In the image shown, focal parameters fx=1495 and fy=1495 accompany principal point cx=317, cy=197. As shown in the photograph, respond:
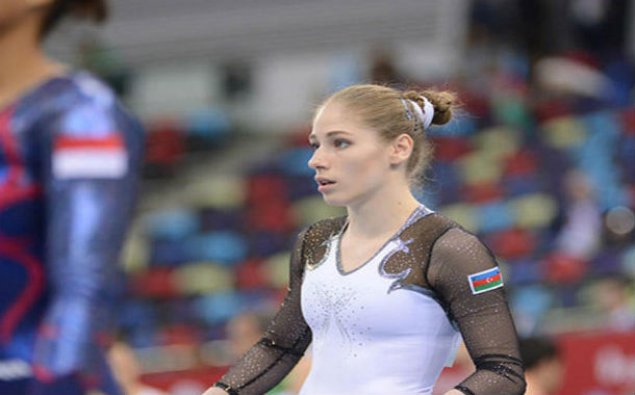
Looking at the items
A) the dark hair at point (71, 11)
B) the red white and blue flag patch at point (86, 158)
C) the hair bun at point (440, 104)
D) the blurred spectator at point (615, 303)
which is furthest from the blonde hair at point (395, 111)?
the blurred spectator at point (615, 303)

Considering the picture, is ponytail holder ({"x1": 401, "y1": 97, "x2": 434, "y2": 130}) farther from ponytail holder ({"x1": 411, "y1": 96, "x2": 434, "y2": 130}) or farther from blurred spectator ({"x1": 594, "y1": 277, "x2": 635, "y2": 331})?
blurred spectator ({"x1": 594, "y1": 277, "x2": 635, "y2": 331})

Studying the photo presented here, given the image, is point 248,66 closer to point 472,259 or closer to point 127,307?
point 127,307

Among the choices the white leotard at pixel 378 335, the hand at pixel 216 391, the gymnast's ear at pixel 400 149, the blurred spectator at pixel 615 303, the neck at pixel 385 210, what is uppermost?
the gymnast's ear at pixel 400 149

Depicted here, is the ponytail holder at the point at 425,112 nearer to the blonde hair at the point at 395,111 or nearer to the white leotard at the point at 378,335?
the blonde hair at the point at 395,111

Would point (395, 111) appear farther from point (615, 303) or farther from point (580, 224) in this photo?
point (580, 224)

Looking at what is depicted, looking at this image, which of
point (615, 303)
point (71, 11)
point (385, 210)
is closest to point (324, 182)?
point (385, 210)

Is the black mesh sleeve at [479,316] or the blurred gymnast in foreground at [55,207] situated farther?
the black mesh sleeve at [479,316]

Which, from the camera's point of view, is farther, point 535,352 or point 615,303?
point 615,303

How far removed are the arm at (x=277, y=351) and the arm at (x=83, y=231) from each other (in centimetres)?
64

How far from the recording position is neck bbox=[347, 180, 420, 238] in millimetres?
3268

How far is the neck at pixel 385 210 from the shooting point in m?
3.27

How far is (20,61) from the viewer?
2.85 meters

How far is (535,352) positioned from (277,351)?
2552 millimetres

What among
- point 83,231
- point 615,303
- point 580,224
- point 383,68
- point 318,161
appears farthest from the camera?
point 383,68
